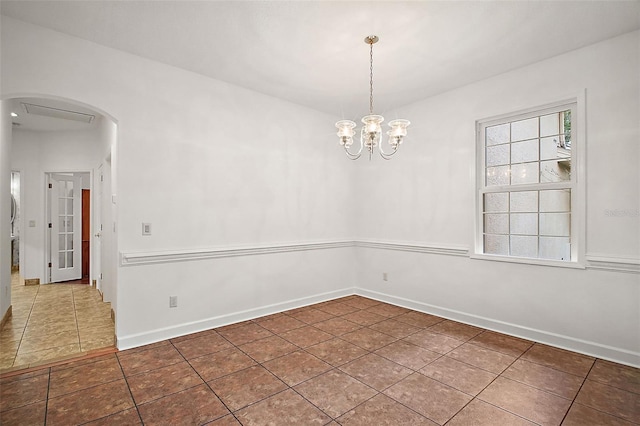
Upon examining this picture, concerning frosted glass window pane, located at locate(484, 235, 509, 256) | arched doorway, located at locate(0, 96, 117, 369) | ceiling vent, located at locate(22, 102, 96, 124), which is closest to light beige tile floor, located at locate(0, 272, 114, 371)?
arched doorway, located at locate(0, 96, 117, 369)

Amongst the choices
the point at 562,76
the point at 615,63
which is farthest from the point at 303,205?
the point at 615,63

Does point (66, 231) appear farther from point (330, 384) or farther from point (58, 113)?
point (330, 384)

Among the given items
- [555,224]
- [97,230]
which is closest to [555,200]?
[555,224]

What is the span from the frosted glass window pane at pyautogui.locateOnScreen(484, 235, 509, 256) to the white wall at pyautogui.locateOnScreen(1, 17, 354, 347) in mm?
2120

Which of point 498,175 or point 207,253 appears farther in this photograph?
point 498,175

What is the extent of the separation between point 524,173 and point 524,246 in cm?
79

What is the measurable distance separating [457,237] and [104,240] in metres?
4.73

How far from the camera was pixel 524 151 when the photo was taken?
3.41 meters

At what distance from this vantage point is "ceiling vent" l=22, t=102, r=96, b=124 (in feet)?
13.6

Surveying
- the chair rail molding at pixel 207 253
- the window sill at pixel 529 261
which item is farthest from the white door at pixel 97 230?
the window sill at pixel 529 261

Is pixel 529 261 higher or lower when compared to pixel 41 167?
lower

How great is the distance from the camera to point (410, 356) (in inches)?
111

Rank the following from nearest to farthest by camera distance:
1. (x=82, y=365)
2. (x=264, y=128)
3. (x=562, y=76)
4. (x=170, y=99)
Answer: (x=82, y=365) → (x=562, y=76) → (x=170, y=99) → (x=264, y=128)

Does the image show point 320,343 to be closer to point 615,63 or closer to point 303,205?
point 303,205
